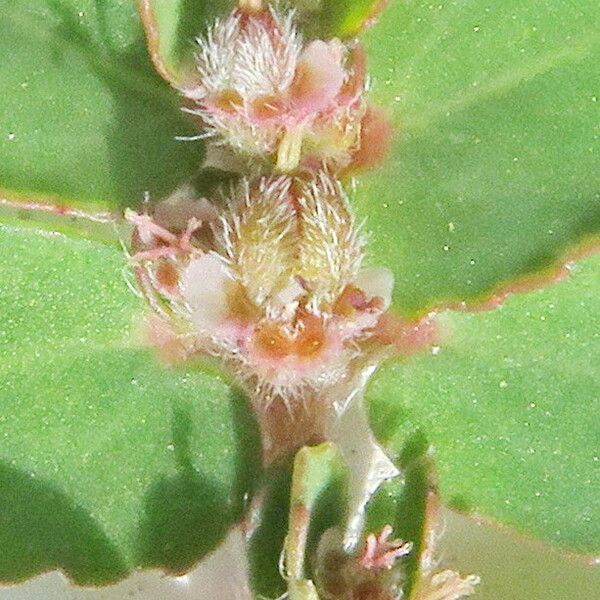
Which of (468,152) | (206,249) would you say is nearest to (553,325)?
(468,152)

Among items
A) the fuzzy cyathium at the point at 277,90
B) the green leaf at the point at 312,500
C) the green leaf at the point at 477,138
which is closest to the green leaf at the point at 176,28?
the fuzzy cyathium at the point at 277,90

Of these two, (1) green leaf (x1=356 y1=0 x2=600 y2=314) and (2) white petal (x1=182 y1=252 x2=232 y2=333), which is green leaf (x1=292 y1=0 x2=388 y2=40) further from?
(2) white petal (x1=182 y1=252 x2=232 y2=333)

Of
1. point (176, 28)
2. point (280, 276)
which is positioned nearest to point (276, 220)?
point (280, 276)

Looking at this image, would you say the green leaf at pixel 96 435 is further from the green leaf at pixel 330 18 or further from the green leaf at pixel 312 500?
the green leaf at pixel 330 18

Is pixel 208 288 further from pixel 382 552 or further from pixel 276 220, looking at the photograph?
pixel 382 552

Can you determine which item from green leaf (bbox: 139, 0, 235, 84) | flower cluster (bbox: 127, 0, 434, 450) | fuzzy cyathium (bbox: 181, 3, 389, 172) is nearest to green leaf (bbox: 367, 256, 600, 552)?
flower cluster (bbox: 127, 0, 434, 450)

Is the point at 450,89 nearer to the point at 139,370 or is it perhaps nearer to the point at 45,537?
the point at 139,370
